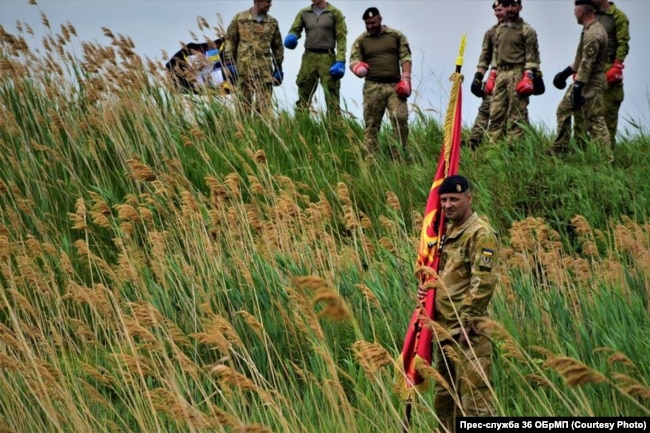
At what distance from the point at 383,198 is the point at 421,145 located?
2.12m

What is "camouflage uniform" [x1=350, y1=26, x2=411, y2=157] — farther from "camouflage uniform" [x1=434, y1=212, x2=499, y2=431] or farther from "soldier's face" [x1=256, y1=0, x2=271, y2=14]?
"camouflage uniform" [x1=434, y1=212, x2=499, y2=431]

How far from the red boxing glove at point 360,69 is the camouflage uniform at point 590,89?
86.4 inches

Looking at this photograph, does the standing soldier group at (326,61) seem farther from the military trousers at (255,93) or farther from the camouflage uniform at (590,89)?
the camouflage uniform at (590,89)

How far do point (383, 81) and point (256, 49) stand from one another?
169 cm

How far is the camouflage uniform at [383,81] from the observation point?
11578 millimetres

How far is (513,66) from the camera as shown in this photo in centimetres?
1188

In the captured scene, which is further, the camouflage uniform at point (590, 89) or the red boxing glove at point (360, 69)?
the red boxing glove at point (360, 69)

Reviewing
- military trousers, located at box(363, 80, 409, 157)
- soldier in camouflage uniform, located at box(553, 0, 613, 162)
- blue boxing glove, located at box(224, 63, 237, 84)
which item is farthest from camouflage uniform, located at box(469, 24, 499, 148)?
blue boxing glove, located at box(224, 63, 237, 84)

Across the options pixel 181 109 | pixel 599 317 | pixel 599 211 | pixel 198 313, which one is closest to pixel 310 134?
pixel 181 109

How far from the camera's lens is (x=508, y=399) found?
579cm

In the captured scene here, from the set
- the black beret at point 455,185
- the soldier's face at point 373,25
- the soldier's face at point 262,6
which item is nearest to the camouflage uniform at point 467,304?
the black beret at point 455,185

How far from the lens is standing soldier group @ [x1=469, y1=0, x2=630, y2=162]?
36.6 ft

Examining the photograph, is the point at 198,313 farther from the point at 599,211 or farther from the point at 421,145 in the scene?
the point at 421,145

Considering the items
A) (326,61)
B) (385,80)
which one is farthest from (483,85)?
(326,61)
